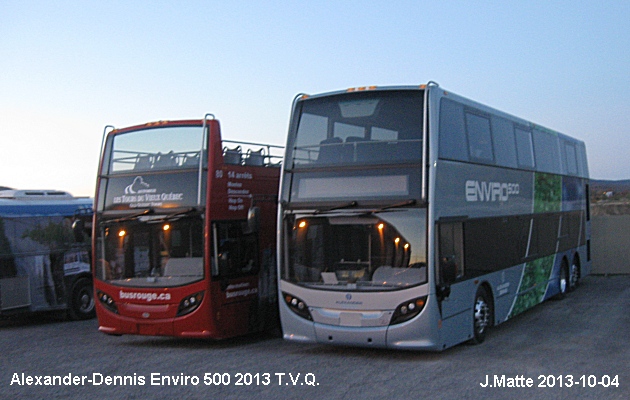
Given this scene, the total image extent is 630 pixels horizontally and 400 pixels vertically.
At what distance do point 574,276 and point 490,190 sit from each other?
7411 mm

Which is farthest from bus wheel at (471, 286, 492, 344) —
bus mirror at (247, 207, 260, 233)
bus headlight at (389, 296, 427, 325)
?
bus mirror at (247, 207, 260, 233)

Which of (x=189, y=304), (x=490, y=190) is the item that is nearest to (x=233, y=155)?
(x=189, y=304)

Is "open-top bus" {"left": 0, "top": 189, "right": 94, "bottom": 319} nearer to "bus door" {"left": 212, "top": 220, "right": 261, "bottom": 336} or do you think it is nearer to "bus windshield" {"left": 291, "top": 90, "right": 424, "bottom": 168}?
"bus door" {"left": 212, "top": 220, "right": 261, "bottom": 336}

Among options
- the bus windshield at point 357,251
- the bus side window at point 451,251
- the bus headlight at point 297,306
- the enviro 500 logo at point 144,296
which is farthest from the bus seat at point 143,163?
the bus side window at point 451,251

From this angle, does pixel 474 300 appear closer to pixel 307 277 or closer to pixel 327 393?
pixel 307 277

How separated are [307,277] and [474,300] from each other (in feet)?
8.67

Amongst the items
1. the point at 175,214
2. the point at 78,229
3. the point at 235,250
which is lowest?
the point at 235,250

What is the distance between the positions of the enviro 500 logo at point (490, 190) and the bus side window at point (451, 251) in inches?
28.3

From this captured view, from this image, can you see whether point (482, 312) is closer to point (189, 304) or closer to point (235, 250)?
point (235, 250)

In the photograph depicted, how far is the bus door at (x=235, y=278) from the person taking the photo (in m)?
12.0

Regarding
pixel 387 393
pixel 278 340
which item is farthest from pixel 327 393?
pixel 278 340

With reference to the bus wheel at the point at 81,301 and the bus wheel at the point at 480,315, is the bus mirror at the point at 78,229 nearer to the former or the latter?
the bus wheel at the point at 81,301

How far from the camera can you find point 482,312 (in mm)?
11961

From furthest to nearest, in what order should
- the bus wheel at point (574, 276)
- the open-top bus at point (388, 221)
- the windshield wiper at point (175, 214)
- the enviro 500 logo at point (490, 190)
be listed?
the bus wheel at point (574, 276) → the windshield wiper at point (175, 214) → the enviro 500 logo at point (490, 190) → the open-top bus at point (388, 221)
